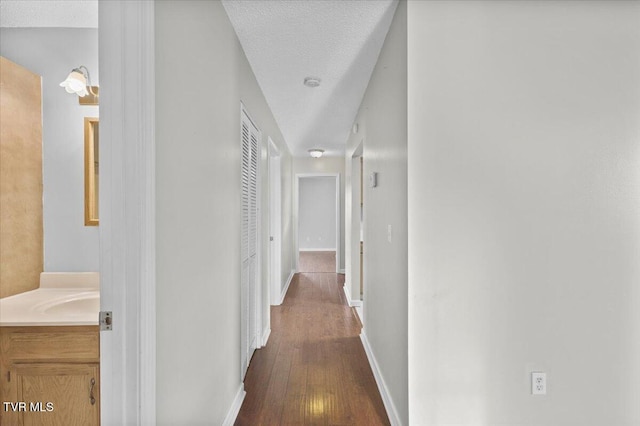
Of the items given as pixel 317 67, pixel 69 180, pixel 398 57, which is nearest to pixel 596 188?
pixel 398 57

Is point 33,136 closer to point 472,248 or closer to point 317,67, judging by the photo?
point 317,67

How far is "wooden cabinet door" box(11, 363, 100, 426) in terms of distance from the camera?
1.46 m

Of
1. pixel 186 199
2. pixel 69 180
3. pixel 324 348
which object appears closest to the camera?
pixel 186 199

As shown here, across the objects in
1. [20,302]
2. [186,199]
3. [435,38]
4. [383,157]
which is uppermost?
[435,38]

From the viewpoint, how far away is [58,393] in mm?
1479

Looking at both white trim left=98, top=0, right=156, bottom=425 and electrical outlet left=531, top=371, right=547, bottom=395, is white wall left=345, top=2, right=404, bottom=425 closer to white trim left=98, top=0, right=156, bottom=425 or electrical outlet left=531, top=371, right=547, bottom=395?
electrical outlet left=531, top=371, right=547, bottom=395

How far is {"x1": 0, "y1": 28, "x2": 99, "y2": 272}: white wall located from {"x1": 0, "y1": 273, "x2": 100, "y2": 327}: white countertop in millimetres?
74

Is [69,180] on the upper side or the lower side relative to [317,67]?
lower

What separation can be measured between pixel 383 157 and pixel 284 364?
6.25ft

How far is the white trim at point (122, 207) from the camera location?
1119 mm

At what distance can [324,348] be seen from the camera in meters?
3.35

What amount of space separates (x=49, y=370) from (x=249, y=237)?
1603 mm

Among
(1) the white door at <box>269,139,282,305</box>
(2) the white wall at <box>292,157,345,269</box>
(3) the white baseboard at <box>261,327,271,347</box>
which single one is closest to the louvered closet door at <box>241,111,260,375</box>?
(3) the white baseboard at <box>261,327,271,347</box>

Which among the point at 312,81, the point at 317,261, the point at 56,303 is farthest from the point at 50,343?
the point at 317,261
